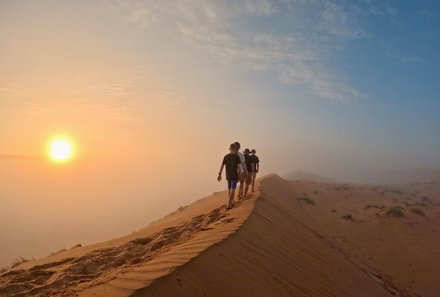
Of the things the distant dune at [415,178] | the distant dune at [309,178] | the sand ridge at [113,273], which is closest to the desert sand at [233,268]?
the sand ridge at [113,273]

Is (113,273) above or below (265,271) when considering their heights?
above

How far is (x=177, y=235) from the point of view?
8.10 m

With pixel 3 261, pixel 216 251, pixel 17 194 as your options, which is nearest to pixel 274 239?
pixel 216 251

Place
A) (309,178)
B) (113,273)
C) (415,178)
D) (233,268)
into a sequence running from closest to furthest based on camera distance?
(113,273)
(233,268)
(309,178)
(415,178)

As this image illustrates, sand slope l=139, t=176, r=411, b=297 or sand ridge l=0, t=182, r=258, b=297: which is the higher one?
sand ridge l=0, t=182, r=258, b=297

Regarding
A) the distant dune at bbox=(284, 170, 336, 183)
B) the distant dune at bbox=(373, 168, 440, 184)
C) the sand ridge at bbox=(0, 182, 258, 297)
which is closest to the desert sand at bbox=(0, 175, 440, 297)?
the sand ridge at bbox=(0, 182, 258, 297)

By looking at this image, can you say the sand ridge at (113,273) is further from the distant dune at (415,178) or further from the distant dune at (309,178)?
the distant dune at (415,178)

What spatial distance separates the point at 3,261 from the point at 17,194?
36.4 metres

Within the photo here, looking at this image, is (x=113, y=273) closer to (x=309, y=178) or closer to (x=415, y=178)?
(x=309, y=178)

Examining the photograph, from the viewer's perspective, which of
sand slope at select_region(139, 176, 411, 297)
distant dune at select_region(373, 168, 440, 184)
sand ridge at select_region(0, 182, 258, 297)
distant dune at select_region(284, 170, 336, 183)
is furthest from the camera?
distant dune at select_region(373, 168, 440, 184)

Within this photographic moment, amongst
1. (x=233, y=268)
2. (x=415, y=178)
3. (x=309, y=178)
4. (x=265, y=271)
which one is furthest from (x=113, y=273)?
(x=415, y=178)

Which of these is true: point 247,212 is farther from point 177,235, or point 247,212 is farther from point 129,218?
point 129,218

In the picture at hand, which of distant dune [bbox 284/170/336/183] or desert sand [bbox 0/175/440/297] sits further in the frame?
distant dune [bbox 284/170/336/183]

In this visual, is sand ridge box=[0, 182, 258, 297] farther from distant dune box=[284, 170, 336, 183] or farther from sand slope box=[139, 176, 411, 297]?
distant dune box=[284, 170, 336, 183]
